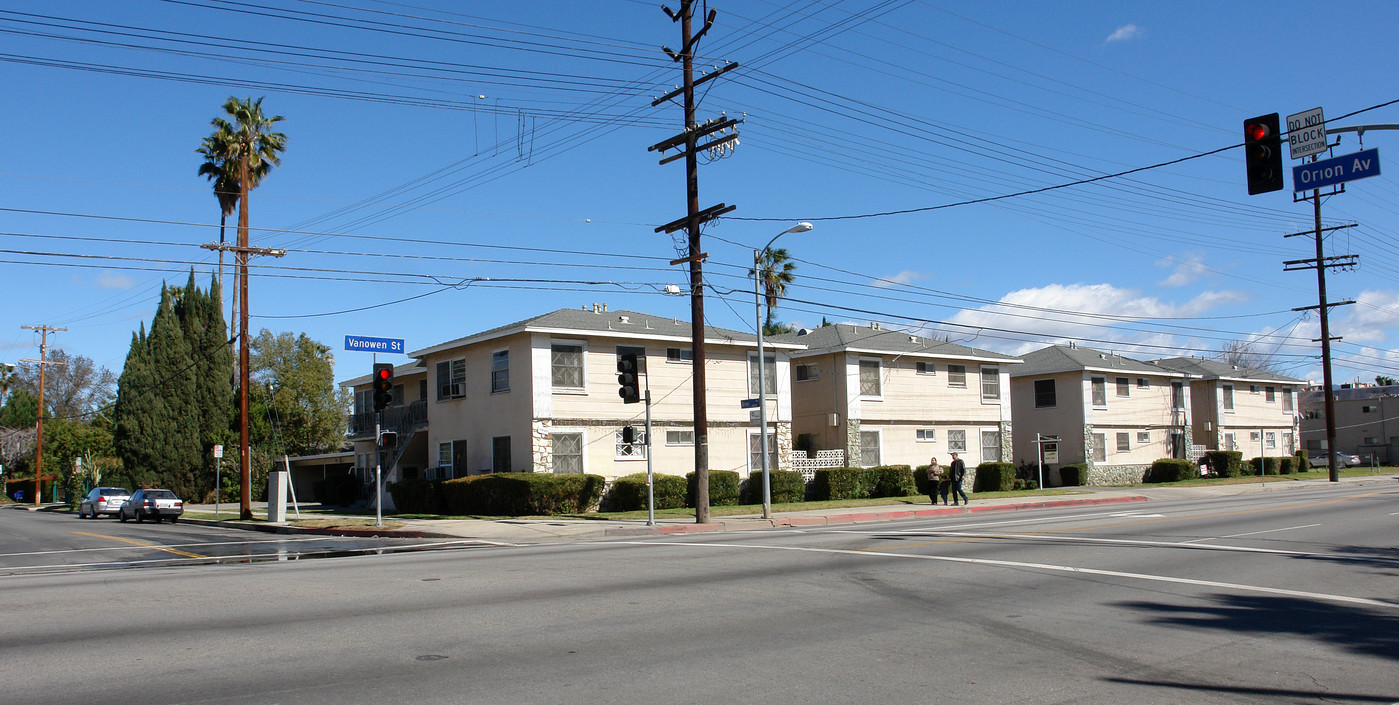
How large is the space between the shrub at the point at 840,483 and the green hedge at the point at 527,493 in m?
9.07

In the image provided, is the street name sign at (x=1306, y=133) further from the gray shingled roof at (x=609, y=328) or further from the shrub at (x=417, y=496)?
the shrub at (x=417, y=496)

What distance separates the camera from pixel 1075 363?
4806 cm

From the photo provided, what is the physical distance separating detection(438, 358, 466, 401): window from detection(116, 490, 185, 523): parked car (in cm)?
1094

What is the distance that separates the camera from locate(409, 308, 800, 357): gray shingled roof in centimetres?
3144

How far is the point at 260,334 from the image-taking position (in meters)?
69.0

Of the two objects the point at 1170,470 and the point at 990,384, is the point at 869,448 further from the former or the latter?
the point at 1170,470

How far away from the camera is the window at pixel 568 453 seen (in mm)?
31359

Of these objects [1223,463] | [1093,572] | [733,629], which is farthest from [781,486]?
[1223,463]

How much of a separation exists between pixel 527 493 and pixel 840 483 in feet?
40.8

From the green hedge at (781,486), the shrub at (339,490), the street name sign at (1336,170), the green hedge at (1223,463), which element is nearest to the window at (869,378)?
the green hedge at (781,486)

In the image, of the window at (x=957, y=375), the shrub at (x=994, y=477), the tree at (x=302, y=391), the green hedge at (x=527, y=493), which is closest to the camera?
the green hedge at (x=527, y=493)

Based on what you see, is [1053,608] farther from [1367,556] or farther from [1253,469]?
[1253,469]

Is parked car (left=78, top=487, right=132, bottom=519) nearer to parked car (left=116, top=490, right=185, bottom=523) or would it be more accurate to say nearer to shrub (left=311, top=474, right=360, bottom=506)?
parked car (left=116, top=490, right=185, bottom=523)

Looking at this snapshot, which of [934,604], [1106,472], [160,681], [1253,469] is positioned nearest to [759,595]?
[934,604]
